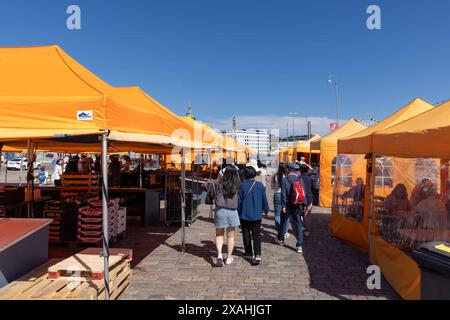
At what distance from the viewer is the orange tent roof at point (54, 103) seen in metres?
3.55

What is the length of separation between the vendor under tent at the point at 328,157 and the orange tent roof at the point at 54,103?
31.4ft

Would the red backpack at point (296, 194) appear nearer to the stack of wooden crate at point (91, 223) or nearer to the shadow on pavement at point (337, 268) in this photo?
the shadow on pavement at point (337, 268)

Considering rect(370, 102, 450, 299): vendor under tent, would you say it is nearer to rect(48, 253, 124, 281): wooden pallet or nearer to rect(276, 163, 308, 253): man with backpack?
rect(276, 163, 308, 253): man with backpack

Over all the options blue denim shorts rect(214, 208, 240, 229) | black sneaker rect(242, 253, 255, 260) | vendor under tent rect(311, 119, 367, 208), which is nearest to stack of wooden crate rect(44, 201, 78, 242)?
blue denim shorts rect(214, 208, 240, 229)

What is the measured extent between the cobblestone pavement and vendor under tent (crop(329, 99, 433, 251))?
0.44 meters

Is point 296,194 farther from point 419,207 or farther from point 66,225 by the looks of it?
point 66,225

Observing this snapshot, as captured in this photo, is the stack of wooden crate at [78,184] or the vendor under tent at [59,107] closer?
the vendor under tent at [59,107]

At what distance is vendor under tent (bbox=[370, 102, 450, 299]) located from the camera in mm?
4258

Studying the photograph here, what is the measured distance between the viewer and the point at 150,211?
9.59m

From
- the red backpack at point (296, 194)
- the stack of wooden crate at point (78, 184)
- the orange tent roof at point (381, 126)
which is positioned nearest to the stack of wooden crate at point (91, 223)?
the stack of wooden crate at point (78, 184)

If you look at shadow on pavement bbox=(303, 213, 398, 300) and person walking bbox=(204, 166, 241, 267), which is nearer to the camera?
shadow on pavement bbox=(303, 213, 398, 300)
